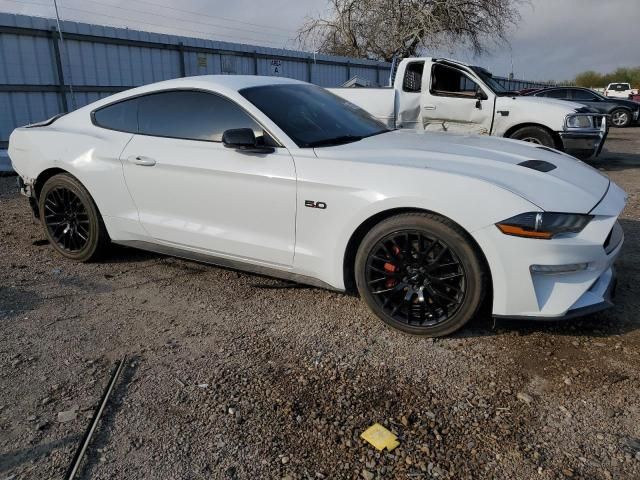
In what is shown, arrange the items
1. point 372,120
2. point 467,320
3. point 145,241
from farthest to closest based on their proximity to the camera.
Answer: point 372,120 < point 145,241 < point 467,320

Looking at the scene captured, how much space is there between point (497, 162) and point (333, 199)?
1.03 metres

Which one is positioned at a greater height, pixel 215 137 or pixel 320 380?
pixel 215 137

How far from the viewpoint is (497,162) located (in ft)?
10.5

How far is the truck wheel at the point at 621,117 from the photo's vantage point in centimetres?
1980

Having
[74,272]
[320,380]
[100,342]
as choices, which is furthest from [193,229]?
[320,380]

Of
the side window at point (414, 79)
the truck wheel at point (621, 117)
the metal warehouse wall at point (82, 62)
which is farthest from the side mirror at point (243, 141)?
the truck wheel at point (621, 117)

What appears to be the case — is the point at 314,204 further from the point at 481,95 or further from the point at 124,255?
the point at 481,95

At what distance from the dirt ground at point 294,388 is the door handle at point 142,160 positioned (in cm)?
96

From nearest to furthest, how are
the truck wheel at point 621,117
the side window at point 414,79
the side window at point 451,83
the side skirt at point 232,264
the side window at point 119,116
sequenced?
the side skirt at point 232,264 < the side window at point 119,116 < the side window at point 451,83 < the side window at point 414,79 < the truck wheel at point 621,117

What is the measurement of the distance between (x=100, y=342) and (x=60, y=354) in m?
0.23

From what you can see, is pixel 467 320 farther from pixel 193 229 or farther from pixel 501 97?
pixel 501 97

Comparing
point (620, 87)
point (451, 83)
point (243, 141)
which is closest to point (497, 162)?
point (243, 141)

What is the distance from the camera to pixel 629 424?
2.39m

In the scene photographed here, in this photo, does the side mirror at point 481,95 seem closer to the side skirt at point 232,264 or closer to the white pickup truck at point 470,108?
the white pickup truck at point 470,108
